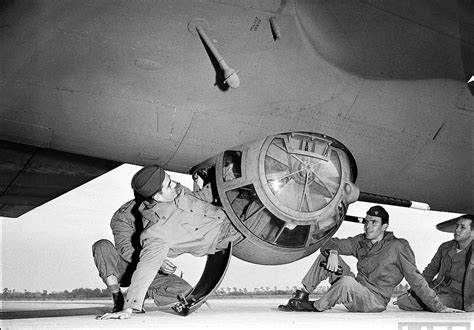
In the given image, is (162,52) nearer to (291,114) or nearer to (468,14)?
(291,114)

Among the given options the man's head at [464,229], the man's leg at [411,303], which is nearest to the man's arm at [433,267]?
the man's head at [464,229]

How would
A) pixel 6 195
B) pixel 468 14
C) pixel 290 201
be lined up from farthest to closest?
pixel 6 195, pixel 468 14, pixel 290 201

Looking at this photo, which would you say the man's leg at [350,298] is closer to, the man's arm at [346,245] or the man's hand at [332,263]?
the man's hand at [332,263]

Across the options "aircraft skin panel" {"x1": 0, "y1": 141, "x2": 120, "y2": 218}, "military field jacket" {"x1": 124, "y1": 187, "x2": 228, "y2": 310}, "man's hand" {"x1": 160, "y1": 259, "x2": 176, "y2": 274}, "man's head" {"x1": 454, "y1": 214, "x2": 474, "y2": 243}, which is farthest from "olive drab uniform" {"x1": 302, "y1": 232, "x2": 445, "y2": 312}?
"aircraft skin panel" {"x1": 0, "y1": 141, "x2": 120, "y2": 218}

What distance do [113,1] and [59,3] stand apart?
300 mm

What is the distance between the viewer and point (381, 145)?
418cm

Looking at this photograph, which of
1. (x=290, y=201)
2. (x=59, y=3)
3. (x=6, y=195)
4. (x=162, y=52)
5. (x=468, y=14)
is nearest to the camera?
(x=59, y=3)

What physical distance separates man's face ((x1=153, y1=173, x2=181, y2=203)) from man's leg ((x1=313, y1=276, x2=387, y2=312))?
52.8 inches

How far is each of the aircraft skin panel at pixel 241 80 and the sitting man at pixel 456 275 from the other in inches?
22.6

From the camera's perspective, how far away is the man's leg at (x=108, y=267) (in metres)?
3.46

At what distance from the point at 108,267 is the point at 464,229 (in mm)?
2882

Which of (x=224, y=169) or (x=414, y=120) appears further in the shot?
(x=414, y=120)

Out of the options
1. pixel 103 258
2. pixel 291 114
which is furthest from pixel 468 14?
pixel 103 258

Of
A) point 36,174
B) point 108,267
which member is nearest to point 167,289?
point 108,267
